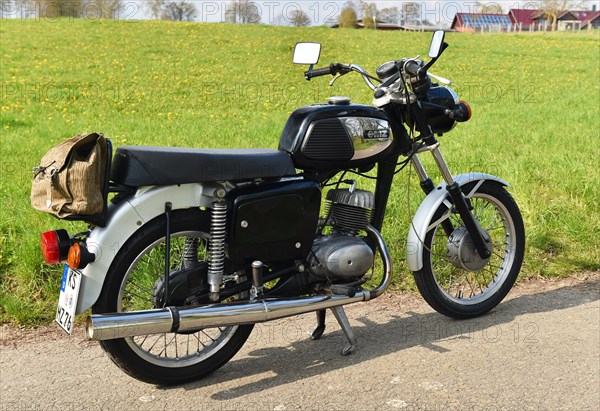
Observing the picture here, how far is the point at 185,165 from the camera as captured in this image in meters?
3.07

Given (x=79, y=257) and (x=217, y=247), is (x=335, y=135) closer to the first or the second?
(x=217, y=247)

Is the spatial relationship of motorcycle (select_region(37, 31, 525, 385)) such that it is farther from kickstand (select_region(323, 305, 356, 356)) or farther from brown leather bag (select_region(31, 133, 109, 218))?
brown leather bag (select_region(31, 133, 109, 218))

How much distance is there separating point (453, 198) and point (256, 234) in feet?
4.17

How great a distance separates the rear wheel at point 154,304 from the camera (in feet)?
10.1

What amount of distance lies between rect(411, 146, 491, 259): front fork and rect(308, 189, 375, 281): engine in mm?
463

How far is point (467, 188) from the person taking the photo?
4.07m

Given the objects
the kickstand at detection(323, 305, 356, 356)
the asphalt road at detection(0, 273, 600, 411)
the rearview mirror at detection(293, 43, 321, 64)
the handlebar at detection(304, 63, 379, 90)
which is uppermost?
the rearview mirror at detection(293, 43, 321, 64)

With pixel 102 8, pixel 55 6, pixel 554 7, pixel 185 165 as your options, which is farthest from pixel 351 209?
pixel 554 7

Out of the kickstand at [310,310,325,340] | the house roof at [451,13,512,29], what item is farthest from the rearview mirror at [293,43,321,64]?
the house roof at [451,13,512,29]

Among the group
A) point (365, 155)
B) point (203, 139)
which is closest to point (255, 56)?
point (203, 139)

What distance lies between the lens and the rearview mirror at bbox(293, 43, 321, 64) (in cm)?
363

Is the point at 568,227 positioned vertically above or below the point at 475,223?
below

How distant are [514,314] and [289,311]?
1553mm

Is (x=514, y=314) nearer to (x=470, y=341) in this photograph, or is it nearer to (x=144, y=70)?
(x=470, y=341)
